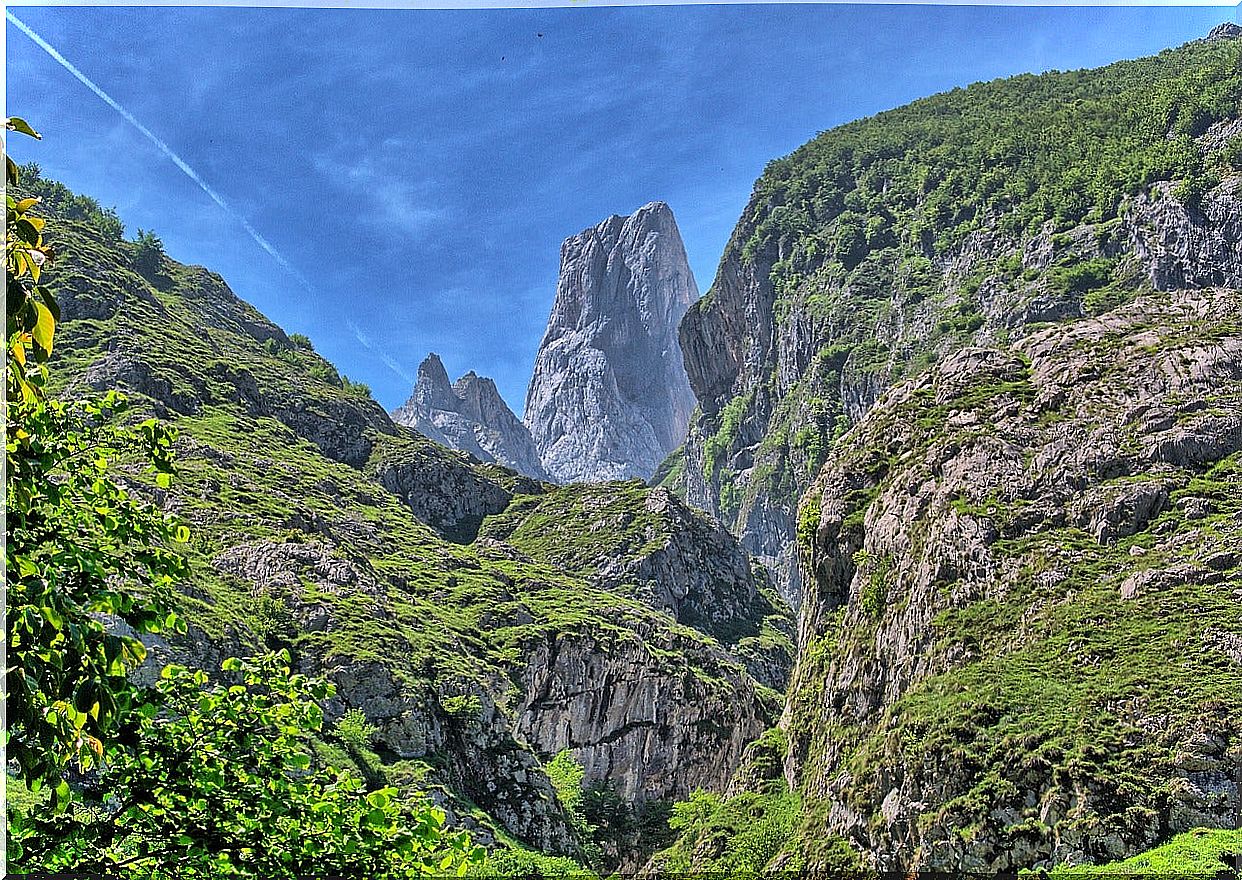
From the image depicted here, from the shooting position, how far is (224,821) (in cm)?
538

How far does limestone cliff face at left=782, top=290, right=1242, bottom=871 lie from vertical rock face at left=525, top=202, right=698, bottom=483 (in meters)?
90.4

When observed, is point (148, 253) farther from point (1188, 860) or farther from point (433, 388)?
point (433, 388)

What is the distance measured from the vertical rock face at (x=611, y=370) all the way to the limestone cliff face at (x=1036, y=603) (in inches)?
3560

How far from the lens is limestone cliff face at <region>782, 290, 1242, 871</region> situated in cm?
1417

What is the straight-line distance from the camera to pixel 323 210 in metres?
48.3

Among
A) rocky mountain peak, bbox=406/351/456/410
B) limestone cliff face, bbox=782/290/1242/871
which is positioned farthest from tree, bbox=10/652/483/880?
rocky mountain peak, bbox=406/351/456/410

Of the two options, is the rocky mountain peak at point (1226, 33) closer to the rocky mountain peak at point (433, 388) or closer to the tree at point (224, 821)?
the tree at point (224, 821)

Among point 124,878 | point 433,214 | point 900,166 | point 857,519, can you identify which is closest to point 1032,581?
point 857,519

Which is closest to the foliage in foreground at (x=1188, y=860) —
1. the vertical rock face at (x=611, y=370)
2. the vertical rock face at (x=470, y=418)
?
the vertical rock face at (x=611, y=370)

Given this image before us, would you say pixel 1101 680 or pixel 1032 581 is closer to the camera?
pixel 1101 680

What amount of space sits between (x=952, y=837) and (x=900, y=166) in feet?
215

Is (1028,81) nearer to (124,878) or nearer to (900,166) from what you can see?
(900,166)

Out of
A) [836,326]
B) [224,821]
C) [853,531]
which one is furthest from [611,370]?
[224,821]

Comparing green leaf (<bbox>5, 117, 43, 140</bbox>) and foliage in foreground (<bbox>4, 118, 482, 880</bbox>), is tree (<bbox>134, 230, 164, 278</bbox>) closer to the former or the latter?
foliage in foreground (<bbox>4, 118, 482, 880</bbox>)
